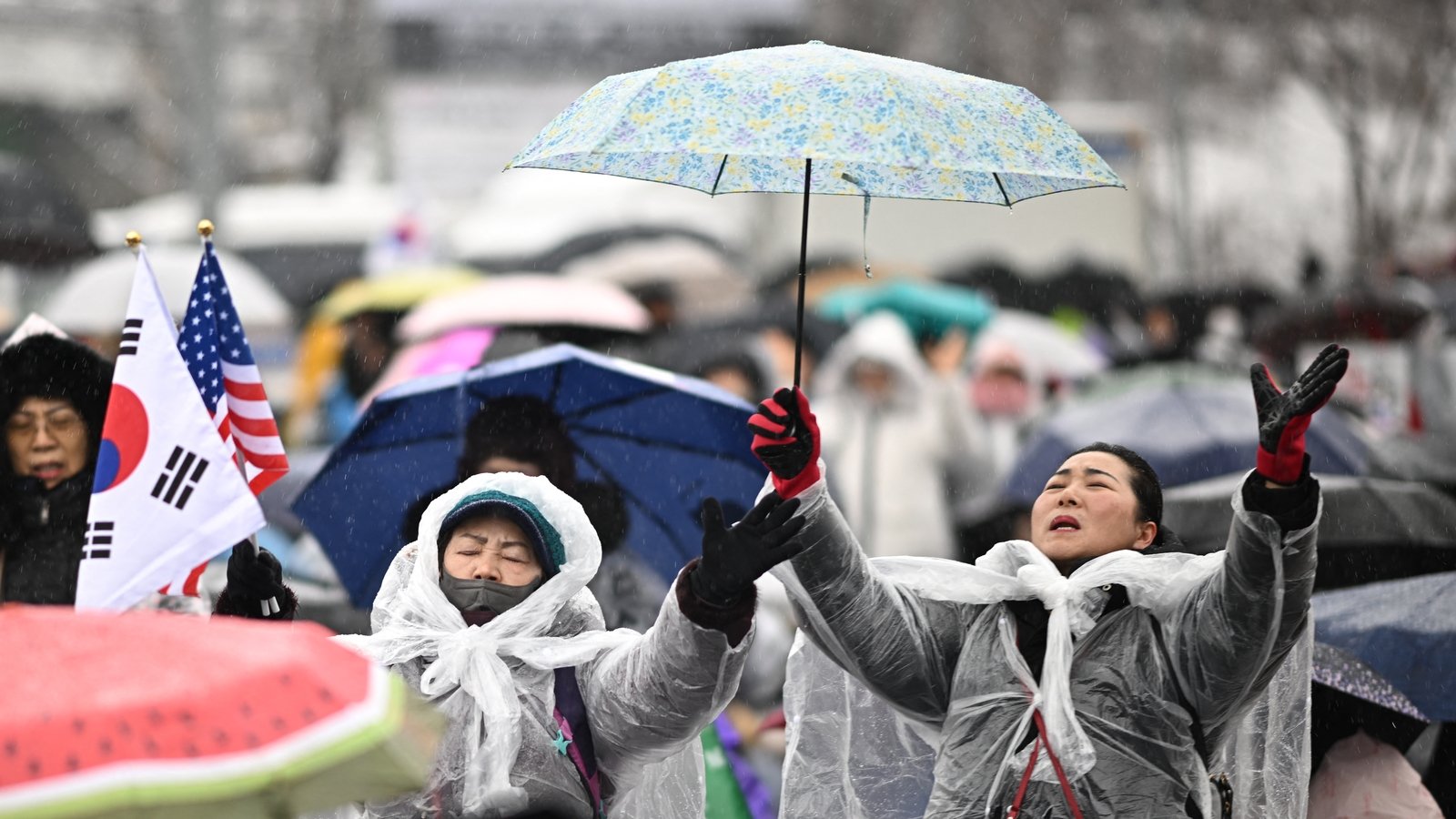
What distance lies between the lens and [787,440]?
4.28m

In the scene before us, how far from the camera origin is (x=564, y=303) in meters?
8.92

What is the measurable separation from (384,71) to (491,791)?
27497 mm

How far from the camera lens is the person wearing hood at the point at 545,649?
14.0ft

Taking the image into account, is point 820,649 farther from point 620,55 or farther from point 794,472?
point 620,55

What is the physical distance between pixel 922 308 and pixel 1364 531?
701 cm

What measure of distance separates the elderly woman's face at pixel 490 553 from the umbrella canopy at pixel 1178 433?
421 cm

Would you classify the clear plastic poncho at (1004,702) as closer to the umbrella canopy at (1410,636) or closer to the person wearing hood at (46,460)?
the umbrella canopy at (1410,636)

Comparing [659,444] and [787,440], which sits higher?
[787,440]

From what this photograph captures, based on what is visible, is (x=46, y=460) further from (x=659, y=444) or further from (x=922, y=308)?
(x=922, y=308)

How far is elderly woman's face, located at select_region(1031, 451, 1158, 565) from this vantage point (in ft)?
15.1

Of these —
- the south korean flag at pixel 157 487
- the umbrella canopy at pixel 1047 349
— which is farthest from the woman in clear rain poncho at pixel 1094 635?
the umbrella canopy at pixel 1047 349

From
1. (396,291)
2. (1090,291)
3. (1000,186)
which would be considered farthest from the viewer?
(1090,291)

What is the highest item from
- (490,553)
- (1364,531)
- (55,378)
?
(55,378)

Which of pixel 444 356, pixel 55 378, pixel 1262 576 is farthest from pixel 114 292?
pixel 1262 576
